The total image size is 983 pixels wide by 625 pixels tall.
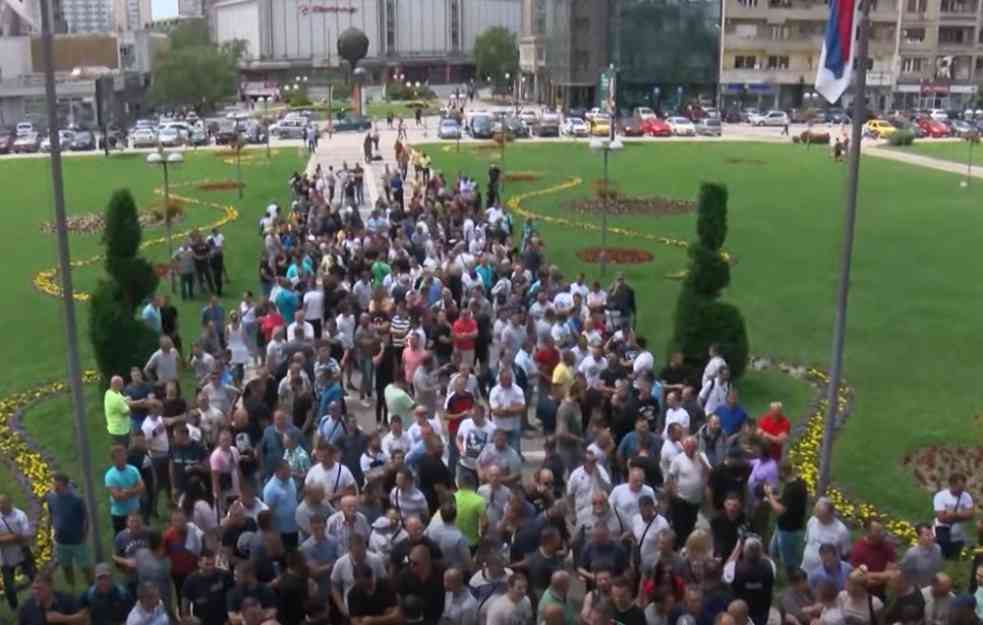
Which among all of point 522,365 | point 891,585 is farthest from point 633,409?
point 891,585

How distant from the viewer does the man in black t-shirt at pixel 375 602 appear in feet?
31.0

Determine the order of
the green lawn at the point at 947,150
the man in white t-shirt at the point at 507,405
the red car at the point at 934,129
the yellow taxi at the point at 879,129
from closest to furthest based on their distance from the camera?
the man in white t-shirt at the point at 507,405, the green lawn at the point at 947,150, the yellow taxi at the point at 879,129, the red car at the point at 934,129

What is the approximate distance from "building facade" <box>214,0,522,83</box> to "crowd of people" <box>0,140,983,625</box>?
471 ft

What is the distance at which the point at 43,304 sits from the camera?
86.3 feet

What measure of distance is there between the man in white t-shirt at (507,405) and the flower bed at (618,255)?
645 inches

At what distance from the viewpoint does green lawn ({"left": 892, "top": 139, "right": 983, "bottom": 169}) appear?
5731cm

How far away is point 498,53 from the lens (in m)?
133

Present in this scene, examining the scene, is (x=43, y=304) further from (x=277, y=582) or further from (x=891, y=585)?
(x=891, y=585)

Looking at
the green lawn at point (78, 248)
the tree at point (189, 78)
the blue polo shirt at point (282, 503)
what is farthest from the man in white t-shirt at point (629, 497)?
the tree at point (189, 78)

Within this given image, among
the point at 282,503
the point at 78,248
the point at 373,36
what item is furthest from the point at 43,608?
the point at 373,36

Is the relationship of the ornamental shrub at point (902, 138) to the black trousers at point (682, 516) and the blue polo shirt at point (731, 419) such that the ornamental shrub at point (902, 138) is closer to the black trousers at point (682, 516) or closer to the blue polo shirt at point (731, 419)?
the blue polo shirt at point (731, 419)

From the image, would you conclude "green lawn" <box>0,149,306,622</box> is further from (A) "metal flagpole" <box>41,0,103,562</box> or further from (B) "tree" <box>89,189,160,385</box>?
(A) "metal flagpole" <box>41,0,103,562</box>

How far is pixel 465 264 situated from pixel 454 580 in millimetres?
12508

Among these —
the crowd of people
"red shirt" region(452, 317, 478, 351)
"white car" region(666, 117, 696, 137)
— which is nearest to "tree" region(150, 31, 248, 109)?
"white car" region(666, 117, 696, 137)
